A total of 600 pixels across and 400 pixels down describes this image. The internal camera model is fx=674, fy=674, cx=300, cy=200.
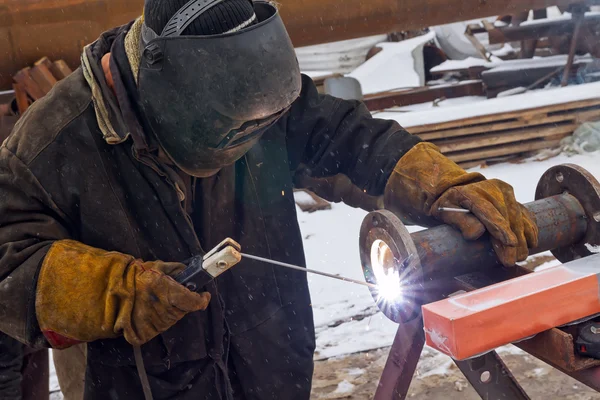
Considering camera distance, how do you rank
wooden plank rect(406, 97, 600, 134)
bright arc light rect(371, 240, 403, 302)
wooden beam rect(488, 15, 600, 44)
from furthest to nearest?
wooden beam rect(488, 15, 600, 44) → wooden plank rect(406, 97, 600, 134) → bright arc light rect(371, 240, 403, 302)

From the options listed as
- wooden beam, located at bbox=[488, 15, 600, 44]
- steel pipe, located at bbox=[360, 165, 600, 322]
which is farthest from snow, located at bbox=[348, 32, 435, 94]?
steel pipe, located at bbox=[360, 165, 600, 322]

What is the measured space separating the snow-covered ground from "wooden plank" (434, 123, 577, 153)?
220mm

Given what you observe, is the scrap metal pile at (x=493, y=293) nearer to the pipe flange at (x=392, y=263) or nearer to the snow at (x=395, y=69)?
the pipe flange at (x=392, y=263)

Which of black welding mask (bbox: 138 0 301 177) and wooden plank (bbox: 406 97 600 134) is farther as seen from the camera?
wooden plank (bbox: 406 97 600 134)

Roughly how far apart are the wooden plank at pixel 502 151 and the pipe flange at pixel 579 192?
12.6 ft

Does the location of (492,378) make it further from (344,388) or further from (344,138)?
(344,388)

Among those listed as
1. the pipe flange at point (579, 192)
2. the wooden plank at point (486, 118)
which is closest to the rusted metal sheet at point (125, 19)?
the wooden plank at point (486, 118)

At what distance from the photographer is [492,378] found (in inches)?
73.8

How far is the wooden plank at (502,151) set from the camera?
5.79 m

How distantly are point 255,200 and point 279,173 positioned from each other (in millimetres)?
120

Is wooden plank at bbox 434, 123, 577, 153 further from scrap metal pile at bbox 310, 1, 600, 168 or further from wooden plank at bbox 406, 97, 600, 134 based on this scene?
wooden plank at bbox 406, 97, 600, 134

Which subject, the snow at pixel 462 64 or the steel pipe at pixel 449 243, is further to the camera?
the snow at pixel 462 64

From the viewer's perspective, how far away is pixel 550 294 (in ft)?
4.83

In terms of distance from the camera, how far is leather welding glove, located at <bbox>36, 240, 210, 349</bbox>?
1.65 metres
